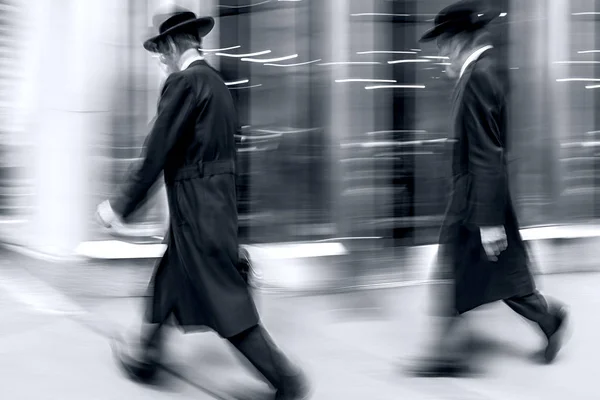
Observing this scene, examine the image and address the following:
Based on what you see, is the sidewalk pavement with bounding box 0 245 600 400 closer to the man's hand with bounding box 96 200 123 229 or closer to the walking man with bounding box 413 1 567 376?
the walking man with bounding box 413 1 567 376

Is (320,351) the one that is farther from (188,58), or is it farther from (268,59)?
(268,59)

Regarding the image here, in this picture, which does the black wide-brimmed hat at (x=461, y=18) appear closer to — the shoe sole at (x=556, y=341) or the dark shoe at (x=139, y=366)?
the shoe sole at (x=556, y=341)

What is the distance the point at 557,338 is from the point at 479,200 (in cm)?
98

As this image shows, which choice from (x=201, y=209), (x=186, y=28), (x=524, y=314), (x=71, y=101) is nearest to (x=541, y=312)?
(x=524, y=314)

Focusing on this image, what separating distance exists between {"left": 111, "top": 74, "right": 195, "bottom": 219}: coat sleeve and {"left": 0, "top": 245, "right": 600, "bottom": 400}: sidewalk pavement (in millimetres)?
1009

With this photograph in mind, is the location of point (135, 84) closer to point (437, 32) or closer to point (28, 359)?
point (28, 359)

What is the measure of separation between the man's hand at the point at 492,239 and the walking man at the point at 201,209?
115cm

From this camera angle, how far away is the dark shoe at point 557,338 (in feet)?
17.4

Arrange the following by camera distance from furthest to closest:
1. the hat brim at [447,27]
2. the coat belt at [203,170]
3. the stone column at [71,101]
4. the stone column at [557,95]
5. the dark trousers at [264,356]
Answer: the stone column at [557,95]
the stone column at [71,101]
the hat brim at [447,27]
the coat belt at [203,170]
the dark trousers at [264,356]

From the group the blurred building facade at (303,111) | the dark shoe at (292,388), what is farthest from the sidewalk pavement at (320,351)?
the blurred building facade at (303,111)

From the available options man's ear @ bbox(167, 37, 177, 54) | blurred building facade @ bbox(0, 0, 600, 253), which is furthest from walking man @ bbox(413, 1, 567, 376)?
blurred building facade @ bbox(0, 0, 600, 253)

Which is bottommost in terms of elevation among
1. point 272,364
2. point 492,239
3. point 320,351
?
point 320,351

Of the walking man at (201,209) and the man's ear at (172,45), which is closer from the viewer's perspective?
the walking man at (201,209)

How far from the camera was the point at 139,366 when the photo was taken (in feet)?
16.1
